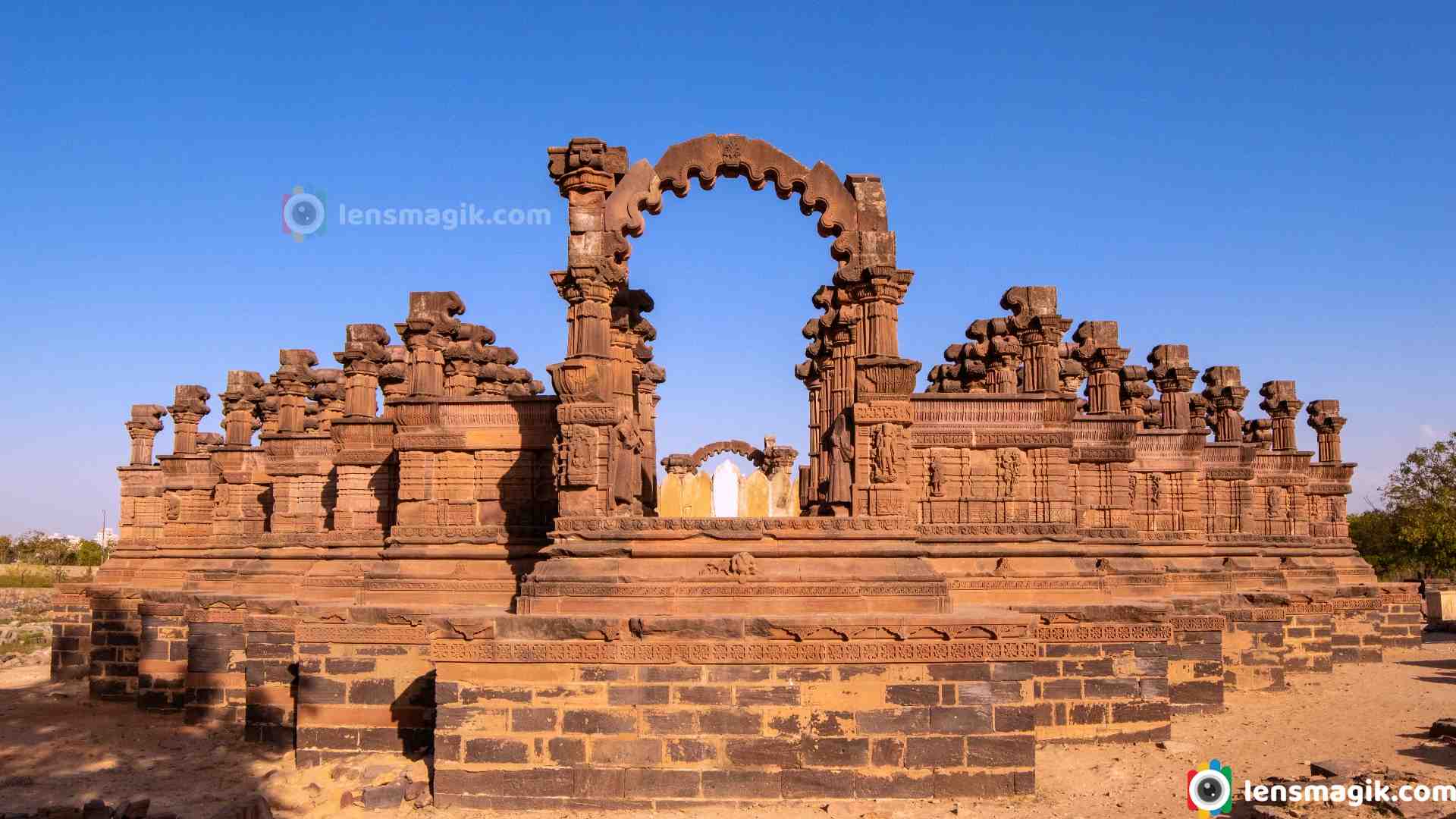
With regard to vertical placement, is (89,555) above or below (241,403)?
below

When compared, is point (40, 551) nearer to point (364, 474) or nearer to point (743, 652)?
point (364, 474)

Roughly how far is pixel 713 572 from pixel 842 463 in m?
2.12

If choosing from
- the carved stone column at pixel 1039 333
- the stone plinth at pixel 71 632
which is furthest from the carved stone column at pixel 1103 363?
the stone plinth at pixel 71 632

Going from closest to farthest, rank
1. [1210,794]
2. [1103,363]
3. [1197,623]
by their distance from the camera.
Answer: [1210,794] → [1197,623] → [1103,363]

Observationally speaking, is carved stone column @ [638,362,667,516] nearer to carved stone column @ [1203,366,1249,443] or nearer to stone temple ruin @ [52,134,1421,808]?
stone temple ruin @ [52,134,1421,808]

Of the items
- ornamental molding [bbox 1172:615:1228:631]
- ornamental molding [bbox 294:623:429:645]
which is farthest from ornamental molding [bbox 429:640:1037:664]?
ornamental molding [bbox 1172:615:1228:631]

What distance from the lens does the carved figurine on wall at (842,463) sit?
1208 cm

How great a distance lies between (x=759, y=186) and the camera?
12422 mm

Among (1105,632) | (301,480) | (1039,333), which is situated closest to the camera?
(1105,632)

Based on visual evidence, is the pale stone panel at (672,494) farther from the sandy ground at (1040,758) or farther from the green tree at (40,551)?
the green tree at (40,551)

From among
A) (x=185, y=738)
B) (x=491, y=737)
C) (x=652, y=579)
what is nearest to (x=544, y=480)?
(x=652, y=579)

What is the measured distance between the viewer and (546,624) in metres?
10.4

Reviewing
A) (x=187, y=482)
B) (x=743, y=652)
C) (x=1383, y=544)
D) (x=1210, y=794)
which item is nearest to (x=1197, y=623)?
(x=1210, y=794)

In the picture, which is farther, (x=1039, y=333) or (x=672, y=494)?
(x=672, y=494)
